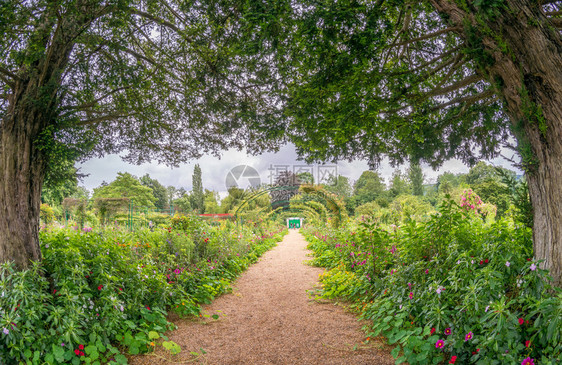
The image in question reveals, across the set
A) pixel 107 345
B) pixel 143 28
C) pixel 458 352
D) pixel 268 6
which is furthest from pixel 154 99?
pixel 458 352

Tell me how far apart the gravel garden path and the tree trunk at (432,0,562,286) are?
169 cm

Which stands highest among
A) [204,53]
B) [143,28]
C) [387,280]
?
[143,28]

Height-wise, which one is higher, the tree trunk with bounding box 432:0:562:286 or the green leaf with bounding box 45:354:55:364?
the tree trunk with bounding box 432:0:562:286

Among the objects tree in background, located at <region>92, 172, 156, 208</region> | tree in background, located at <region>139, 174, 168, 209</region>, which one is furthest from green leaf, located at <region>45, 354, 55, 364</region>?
tree in background, located at <region>139, 174, 168, 209</region>

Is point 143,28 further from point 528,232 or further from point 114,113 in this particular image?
point 528,232

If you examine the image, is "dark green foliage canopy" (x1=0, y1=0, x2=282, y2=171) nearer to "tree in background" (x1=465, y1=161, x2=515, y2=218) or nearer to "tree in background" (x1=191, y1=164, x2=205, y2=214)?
"tree in background" (x1=465, y1=161, x2=515, y2=218)

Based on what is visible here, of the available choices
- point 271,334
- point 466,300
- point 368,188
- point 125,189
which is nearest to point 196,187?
point 125,189

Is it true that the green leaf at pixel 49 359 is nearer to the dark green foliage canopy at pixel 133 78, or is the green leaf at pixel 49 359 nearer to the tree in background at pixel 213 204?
the dark green foliage canopy at pixel 133 78

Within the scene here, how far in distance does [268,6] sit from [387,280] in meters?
3.30

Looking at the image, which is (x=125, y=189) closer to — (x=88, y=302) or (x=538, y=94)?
(x=88, y=302)

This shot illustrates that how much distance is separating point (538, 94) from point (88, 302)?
425cm

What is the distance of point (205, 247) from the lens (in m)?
5.99

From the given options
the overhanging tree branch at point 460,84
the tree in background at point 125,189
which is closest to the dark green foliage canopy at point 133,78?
the overhanging tree branch at point 460,84

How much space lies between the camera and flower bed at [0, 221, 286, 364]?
250 cm
